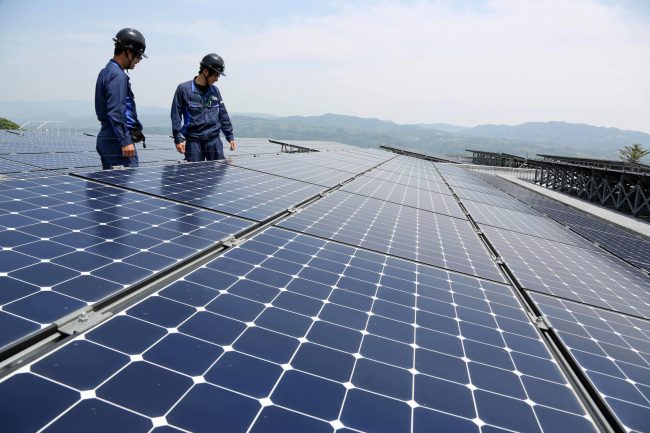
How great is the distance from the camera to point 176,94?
9.43 metres

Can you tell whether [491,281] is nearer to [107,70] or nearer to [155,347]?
[155,347]

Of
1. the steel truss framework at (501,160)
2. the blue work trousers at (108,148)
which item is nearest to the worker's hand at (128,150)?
the blue work trousers at (108,148)

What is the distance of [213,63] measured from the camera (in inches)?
371

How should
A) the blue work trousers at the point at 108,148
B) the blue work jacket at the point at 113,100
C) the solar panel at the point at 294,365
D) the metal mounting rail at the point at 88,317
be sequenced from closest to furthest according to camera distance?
the solar panel at the point at 294,365, the metal mounting rail at the point at 88,317, the blue work jacket at the point at 113,100, the blue work trousers at the point at 108,148

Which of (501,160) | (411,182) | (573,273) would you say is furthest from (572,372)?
→ (501,160)

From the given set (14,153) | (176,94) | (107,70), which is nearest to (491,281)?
(107,70)

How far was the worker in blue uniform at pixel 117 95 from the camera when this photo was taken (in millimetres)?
7270

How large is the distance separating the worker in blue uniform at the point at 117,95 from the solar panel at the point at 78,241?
2.71 metres

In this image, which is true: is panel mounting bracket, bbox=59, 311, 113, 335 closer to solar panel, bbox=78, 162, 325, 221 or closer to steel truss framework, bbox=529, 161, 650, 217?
solar panel, bbox=78, 162, 325, 221

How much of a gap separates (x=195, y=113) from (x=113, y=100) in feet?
8.45

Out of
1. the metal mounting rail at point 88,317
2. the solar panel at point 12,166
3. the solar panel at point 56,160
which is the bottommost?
the solar panel at point 12,166

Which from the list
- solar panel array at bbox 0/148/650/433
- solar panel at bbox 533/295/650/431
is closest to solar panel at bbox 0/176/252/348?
solar panel array at bbox 0/148/650/433

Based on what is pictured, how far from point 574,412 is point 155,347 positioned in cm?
243

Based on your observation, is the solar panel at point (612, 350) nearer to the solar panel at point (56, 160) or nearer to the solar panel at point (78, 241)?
the solar panel at point (78, 241)
